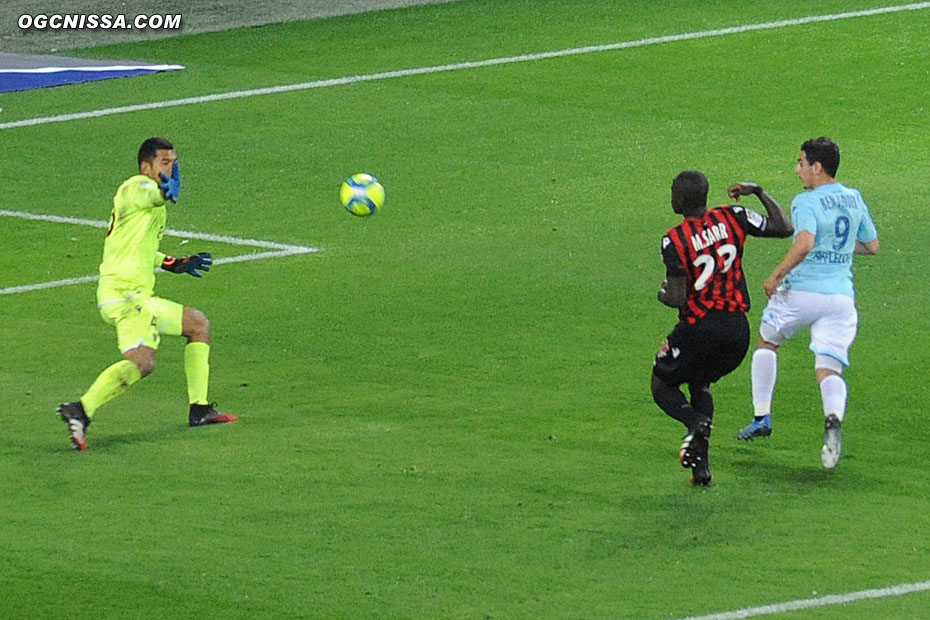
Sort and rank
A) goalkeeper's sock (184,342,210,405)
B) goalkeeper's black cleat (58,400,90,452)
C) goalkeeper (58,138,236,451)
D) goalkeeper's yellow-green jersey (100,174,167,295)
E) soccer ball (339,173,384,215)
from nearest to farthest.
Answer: goalkeeper's black cleat (58,400,90,452) < goalkeeper (58,138,236,451) < goalkeeper's yellow-green jersey (100,174,167,295) < goalkeeper's sock (184,342,210,405) < soccer ball (339,173,384,215)

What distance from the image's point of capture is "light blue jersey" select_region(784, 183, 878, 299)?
1109 centimetres

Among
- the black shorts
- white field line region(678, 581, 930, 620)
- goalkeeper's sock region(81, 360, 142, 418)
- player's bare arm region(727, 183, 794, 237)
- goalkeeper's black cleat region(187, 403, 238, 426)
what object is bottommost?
white field line region(678, 581, 930, 620)

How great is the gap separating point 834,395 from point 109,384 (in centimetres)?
435

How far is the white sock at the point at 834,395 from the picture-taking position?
35.8ft

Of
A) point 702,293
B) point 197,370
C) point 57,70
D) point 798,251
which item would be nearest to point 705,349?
point 702,293

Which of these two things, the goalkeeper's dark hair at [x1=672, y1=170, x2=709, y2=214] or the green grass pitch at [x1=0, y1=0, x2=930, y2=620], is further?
the goalkeeper's dark hair at [x1=672, y1=170, x2=709, y2=214]

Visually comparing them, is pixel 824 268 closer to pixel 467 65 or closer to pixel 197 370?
pixel 197 370

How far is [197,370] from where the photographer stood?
12.2 metres

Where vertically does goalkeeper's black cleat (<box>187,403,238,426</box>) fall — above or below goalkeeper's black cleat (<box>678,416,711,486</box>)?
above

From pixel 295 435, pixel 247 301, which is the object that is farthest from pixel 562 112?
pixel 295 435

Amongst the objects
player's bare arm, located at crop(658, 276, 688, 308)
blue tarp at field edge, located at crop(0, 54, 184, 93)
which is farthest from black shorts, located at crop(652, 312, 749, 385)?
blue tarp at field edge, located at crop(0, 54, 184, 93)

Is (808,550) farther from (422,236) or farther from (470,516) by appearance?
(422,236)

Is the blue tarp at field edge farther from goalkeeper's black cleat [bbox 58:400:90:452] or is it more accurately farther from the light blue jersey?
the light blue jersey

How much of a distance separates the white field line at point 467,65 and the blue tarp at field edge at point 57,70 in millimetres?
1868
